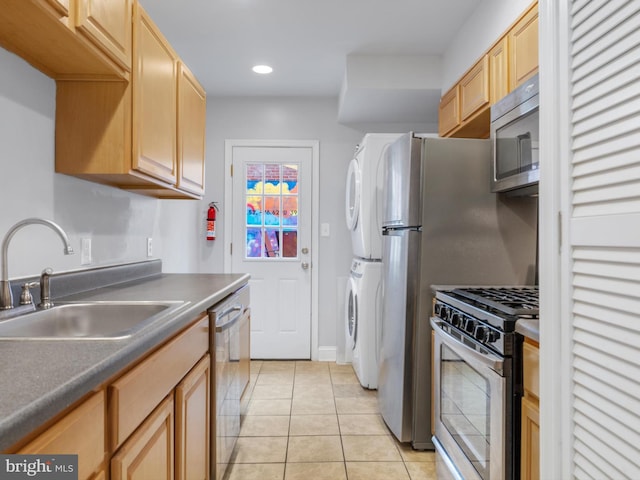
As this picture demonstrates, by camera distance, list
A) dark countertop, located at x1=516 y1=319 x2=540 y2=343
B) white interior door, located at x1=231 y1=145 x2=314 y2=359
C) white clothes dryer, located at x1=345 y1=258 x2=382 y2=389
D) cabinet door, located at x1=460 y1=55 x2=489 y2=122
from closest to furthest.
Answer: dark countertop, located at x1=516 y1=319 x2=540 y2=343 → cabinet door, located at x1=460 y1=55 x2=489 y2=122 → white clothes dryer, located at x1=345 y1=258 x2=382 y2=389 → white interior door, located at x1=231 y1=145 x2=314 y2=359

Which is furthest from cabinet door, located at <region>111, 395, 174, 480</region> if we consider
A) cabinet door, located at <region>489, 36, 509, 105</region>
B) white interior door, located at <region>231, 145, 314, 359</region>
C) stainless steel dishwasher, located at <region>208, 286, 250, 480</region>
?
white interior door, located at <region>231, 145, 314, 359</region>

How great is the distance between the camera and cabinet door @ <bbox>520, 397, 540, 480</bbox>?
123 cm

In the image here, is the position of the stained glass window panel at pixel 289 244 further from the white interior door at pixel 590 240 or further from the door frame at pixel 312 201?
the white interior door at pixel 590 240

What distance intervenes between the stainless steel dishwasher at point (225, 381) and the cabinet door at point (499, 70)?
176 cm

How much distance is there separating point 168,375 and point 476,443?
117 cm

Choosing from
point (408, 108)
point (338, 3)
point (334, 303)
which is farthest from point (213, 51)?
point (334, 303)

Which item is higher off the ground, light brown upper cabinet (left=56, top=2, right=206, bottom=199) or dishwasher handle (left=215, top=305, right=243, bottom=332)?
light brown upper cabinet (left=56, top=2, right=206, bottom=199)

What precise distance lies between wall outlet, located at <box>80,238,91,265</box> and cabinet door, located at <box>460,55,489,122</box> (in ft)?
7.10

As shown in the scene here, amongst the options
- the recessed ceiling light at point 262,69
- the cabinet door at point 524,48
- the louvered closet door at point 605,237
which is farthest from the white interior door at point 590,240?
the recessed ceiling light at point 262,69

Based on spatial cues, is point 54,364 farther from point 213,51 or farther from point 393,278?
point 213,51

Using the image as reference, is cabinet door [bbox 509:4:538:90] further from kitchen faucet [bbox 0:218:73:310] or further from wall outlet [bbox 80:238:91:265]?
wall outlet [bbox 80:238:91:265]

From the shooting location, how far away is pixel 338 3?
2367 millimetres

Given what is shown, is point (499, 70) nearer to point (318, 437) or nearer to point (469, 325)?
point (469, 325)

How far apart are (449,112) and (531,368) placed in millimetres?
2046
